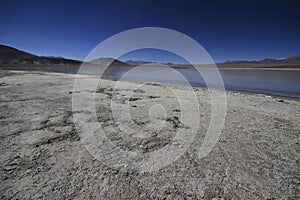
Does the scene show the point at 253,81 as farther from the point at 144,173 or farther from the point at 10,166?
the point at 10,166

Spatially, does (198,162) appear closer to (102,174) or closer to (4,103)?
(102,174)

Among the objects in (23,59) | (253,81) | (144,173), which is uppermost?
(23,59)

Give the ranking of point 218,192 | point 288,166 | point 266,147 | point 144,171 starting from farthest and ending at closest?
point 266,147 → point 288,166 → point 144,171 → point 218,192

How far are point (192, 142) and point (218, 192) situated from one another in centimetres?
116

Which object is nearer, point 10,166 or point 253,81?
point 10,166

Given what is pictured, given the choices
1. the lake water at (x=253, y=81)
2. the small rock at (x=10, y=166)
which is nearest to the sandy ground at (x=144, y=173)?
the small rock at (x=10, y=166)

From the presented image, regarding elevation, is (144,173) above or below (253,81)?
below

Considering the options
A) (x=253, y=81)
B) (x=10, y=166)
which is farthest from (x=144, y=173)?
(x=253, y=81)

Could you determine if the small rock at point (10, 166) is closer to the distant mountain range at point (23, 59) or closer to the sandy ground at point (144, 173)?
the sandy ground at point (144, 173)

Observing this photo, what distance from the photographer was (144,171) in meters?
2.11

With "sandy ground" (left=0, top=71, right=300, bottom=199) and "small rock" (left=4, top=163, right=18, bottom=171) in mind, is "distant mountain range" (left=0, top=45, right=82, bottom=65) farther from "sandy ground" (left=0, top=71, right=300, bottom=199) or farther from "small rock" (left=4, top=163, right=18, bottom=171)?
"small rock" (left=4, top=163, right=18, bottom=171)

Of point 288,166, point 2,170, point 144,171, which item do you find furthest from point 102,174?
point 288,166

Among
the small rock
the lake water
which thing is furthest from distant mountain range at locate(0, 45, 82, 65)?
the small rock

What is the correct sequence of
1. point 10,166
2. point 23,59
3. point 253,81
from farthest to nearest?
point 23,59 < point 253,81 < point 10,166
